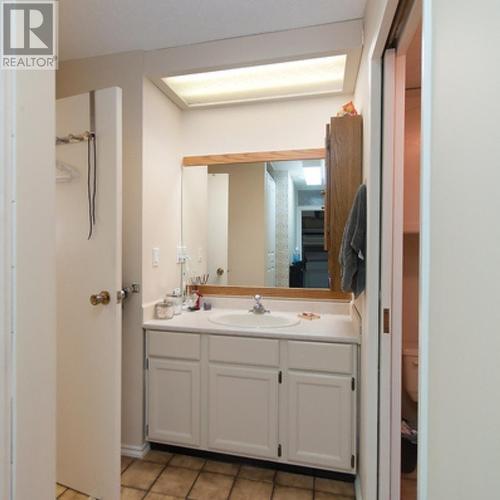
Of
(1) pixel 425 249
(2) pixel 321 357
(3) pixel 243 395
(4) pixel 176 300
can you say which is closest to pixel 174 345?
(4) pixel 176 300

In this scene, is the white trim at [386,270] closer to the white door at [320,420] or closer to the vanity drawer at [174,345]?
the white door at [320,420]

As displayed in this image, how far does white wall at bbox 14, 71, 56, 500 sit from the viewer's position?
80 cm

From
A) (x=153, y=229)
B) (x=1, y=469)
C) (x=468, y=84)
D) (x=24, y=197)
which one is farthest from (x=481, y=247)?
(x=153, y=229)

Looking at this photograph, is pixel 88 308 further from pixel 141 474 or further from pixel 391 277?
pixel 391 277

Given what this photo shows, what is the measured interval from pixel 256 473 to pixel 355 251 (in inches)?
55.2

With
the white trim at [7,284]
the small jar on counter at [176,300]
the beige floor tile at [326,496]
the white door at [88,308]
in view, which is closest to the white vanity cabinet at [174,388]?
the small jar on counter at [176,300]

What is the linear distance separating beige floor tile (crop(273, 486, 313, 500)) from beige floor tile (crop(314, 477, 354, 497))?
70 mm

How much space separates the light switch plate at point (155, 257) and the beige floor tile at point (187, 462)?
1211mm

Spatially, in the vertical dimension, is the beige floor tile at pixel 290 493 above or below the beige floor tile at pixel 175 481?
below

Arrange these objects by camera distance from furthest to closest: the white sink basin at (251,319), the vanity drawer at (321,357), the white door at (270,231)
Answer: the white door at (270,231) < the white sink basin at (251,319) < the vanity drawer at (321,357)

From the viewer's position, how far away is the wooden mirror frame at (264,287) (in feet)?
7.27

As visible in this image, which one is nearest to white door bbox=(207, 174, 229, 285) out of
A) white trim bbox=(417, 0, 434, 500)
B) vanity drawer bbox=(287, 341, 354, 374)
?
vanity drawer bbox=(287, 341, 354, 374)

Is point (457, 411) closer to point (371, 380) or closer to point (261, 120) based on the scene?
point (371, 380)

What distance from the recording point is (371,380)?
132 centimetres
